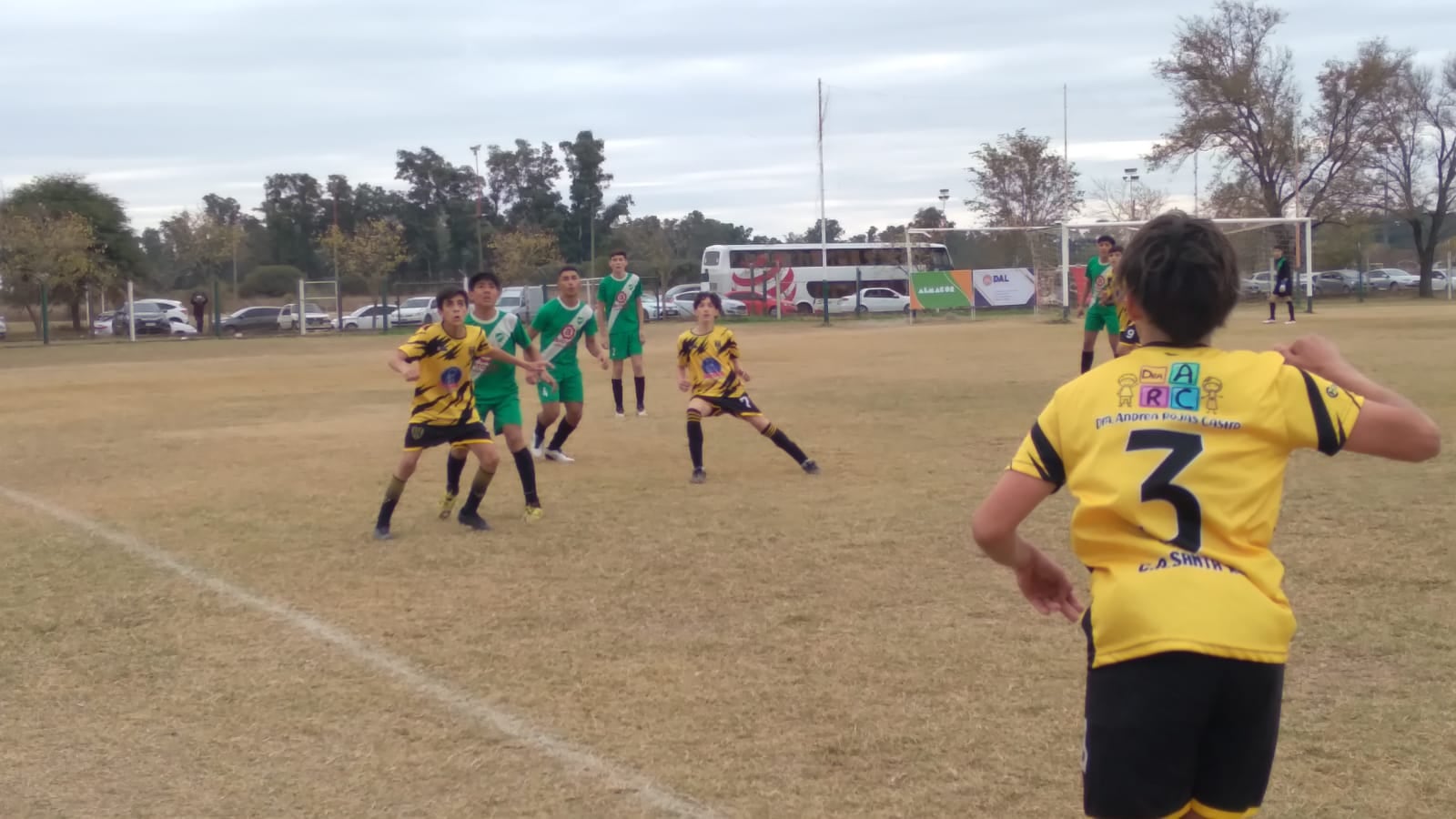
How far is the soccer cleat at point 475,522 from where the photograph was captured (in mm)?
8547

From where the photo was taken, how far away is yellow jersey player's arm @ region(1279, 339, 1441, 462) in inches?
93.4

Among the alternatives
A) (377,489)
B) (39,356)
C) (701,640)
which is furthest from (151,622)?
(39,356)

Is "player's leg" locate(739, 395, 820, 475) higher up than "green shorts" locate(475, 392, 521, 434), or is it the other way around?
"green shorts" locate(475, 392, 521, 434)

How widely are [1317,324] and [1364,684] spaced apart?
28.6m

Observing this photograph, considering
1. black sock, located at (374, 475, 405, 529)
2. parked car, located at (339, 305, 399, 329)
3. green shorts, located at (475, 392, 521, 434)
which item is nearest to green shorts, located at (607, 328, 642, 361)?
green shorts, located at (475, 392, 521, 434)

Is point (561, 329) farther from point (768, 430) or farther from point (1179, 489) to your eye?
point (1179, 489)

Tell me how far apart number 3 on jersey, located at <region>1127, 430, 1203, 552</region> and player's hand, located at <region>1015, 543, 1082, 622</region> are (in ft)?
1.23

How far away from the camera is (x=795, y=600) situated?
6.52 metres

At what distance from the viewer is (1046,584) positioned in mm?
2742

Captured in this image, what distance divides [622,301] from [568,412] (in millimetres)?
4268

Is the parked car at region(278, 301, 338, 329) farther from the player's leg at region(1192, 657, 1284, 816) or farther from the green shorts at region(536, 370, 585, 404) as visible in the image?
the player's leg at region(1192, 657, 1284, 816)

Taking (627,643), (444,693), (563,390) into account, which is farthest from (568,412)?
(444,693)

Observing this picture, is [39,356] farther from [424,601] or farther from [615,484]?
[424,601]

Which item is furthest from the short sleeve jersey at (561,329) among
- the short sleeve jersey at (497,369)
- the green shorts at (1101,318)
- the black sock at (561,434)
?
the green shorts at (1101,318)
